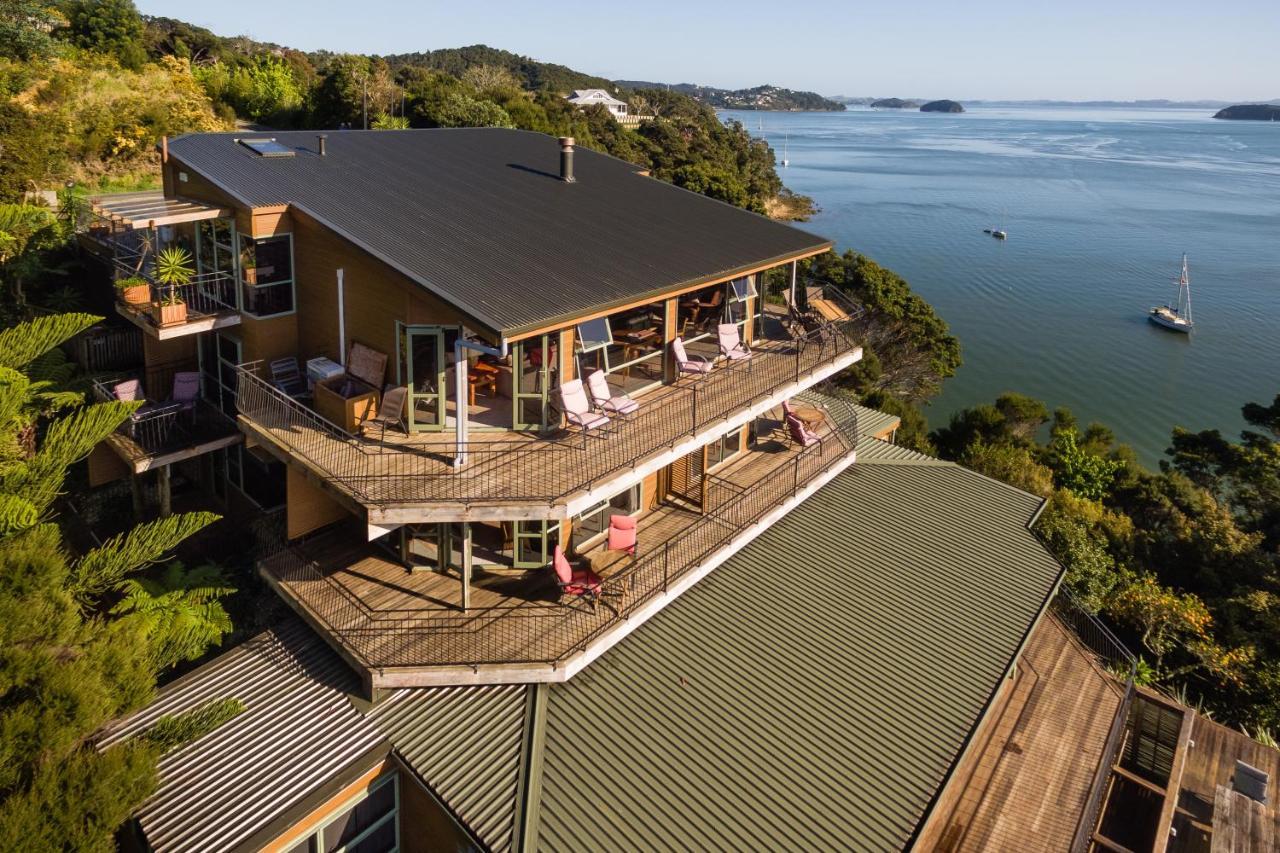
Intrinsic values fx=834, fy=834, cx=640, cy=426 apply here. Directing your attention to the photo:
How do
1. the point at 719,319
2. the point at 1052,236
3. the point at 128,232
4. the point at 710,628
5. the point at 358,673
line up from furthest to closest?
the point at 1052,236 < the point at 128,232 < the point at 719,319 < the point at 710,628 < the point at 358,673

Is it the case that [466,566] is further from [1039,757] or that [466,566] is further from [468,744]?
[1039,757]

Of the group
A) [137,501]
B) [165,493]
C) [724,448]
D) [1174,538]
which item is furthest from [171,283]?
[1174,538]

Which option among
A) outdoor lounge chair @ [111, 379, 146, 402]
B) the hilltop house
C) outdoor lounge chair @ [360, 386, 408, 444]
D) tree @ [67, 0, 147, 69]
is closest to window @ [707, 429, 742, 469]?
the hilltop house

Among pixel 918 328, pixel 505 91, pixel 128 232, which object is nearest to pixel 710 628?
pixel 128 232

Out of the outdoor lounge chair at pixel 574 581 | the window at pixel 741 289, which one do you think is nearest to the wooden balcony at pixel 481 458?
the outdoor lounge chair at pixel 574 581

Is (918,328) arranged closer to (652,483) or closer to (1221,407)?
(1221,407)
